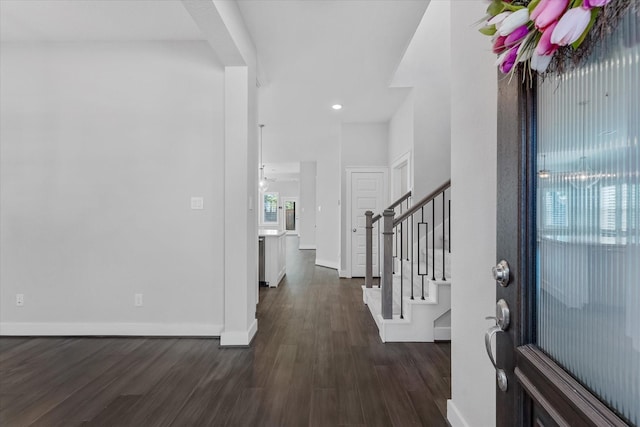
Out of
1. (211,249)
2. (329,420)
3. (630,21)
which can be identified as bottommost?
(329,420)

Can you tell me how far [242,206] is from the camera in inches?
107

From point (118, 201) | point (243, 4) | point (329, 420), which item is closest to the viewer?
point (329, 420)

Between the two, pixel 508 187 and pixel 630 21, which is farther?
pixel 508 187

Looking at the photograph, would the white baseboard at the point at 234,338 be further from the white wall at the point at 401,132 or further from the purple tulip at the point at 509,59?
the white wall at the point at 401,132

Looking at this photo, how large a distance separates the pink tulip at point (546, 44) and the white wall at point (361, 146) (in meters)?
4.99

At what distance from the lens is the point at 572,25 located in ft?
1.63

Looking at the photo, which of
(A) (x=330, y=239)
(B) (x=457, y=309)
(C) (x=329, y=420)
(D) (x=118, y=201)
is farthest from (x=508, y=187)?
(A) (x=330, y=239)

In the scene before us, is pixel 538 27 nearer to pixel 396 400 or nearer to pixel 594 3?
pixel 594 3

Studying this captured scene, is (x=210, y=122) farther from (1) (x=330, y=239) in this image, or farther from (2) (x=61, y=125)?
(1) (x=330, y=239)

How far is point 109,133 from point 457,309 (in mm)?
3278

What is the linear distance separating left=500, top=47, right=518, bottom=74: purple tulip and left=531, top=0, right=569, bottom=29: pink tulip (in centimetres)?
10

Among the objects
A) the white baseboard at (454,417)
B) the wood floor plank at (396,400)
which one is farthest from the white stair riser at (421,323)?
the white baseboard at (454,417)

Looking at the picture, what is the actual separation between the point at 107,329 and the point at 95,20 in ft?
9.08

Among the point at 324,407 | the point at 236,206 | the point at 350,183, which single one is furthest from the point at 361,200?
the point at 324,407
